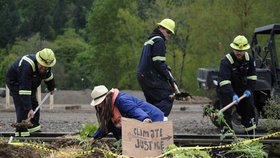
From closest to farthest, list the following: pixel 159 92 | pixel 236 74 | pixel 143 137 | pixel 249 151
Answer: pixel 143 137 < pixel 249 151 < pixel 159 92 < pixel 236 74

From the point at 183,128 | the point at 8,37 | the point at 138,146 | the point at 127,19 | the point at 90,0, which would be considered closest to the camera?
the point at 138,146

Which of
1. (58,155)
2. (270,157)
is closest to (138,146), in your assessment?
(58,155)

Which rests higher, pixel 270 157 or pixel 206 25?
pixel 206 25

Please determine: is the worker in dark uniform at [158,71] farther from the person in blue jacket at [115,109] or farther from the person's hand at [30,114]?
the person's hand at [30,114]

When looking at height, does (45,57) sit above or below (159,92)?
above

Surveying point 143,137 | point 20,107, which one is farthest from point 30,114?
point 143,137

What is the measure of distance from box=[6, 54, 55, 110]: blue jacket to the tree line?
846 inches

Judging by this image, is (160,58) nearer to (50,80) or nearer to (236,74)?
(236,74)

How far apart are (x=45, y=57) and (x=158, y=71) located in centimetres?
188

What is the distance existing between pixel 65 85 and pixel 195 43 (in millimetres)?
34278

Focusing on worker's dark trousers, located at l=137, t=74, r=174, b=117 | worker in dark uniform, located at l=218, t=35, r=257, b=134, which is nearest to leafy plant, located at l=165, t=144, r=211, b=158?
worker's dark trousers, located at l=137, t=74, r=174, b=117

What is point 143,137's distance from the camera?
6.42 m

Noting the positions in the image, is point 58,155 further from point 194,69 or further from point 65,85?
point 65,85

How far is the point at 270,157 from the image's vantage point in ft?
25.7
